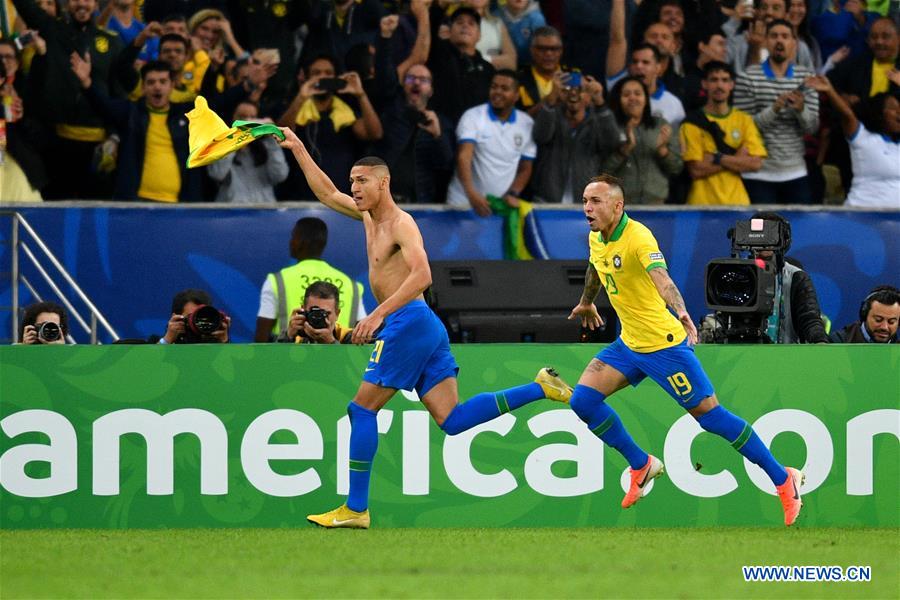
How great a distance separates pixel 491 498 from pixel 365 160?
2.41m

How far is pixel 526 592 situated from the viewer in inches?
271

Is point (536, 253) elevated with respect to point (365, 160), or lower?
lower

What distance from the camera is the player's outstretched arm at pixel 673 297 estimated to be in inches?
348

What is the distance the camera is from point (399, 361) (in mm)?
9109

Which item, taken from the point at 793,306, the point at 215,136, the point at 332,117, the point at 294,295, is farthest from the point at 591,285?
the point at 332,117

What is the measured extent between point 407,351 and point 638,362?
1.42 m

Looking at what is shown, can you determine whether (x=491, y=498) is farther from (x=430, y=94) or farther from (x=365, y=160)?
(x=430, y=94)

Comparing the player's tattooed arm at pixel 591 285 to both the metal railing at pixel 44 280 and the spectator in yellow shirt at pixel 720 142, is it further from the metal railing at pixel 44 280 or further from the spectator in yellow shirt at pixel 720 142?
the spectator in yellow shirt at pixel 720 142

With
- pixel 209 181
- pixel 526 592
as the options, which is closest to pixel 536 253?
pixel 209 181

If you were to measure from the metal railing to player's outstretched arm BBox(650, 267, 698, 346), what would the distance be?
15.6 ft

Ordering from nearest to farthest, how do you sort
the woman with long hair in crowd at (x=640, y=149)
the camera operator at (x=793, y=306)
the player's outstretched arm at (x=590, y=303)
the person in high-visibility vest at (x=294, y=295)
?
the player's outstretched arm at (x=590, y=303), the camera operator at (x=793, y=306), the person in high-visibility vest at (x=294, y=295), the woman with long hair in crowd at (x=640, y=149)

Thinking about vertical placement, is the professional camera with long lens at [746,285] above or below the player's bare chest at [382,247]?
below

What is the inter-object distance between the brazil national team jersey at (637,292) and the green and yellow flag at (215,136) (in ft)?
6.98

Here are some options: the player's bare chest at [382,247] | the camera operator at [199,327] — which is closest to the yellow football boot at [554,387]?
the player's bare chest at [382,247]
